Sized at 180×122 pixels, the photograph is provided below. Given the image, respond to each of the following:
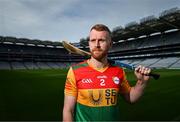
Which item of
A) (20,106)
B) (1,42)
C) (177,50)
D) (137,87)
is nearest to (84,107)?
(137,87)

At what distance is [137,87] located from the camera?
11.3 ft

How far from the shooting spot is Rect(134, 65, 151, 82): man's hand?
3.21 meters

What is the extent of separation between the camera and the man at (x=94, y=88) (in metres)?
3.07

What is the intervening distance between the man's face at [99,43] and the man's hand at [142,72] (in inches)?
19.3

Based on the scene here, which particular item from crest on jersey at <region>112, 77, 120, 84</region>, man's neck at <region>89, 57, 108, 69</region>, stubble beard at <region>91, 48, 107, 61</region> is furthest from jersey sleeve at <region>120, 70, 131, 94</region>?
stubble beard at <region>91, 48, 107, 61</region>

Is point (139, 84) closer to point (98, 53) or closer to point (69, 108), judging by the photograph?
point (98, 53)

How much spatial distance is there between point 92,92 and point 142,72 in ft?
2.21

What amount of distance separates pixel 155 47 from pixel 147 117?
75.4m

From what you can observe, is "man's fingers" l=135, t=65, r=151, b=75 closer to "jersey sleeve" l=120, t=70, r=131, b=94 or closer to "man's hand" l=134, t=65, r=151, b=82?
"man's hand" l=134, t=65, r=151, b=82

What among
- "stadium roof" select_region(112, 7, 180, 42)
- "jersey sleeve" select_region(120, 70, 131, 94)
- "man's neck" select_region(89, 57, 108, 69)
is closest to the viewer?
"man's neck" select_region(89, 57, 108, 69)

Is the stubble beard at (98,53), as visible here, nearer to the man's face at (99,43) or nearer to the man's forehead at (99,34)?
the man's face at (99,43)

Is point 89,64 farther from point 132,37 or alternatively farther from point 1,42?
point 1,42

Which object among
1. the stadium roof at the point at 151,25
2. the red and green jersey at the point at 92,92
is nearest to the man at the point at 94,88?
the red and green jersey at the point at 92,92

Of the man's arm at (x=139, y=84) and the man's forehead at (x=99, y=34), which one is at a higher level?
the man's forehead at (x=99, y=34)
